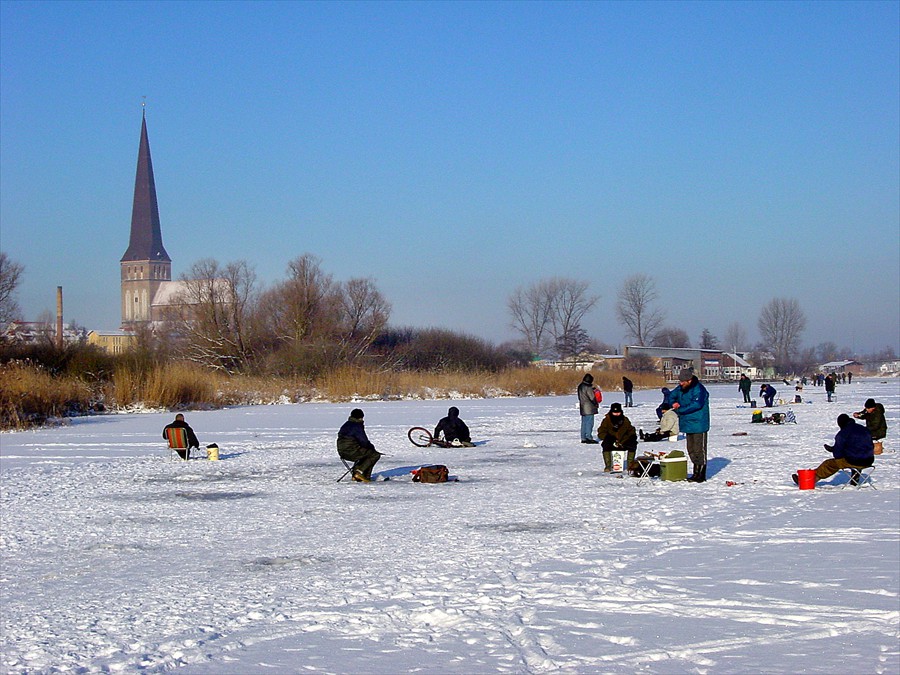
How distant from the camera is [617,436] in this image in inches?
634

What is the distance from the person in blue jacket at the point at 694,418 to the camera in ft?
49.3

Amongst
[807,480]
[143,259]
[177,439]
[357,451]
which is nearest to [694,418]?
[807,480]

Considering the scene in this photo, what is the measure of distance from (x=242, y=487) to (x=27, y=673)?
9.09 meters

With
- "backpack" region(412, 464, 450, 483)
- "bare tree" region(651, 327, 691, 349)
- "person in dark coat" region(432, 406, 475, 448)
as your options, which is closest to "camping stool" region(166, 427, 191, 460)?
"person in dark coat" region(432, 406, 475, 448)

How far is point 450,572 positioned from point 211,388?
35.7 metres

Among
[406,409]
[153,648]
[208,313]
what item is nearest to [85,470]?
[153,648]

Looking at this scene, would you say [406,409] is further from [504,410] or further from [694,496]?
[694,496]

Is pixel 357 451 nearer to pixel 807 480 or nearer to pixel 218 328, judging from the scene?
pixel 807 480

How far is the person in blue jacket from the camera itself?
1504 centimetres

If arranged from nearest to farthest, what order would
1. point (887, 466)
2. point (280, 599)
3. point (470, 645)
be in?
point (470, 645)
point (280, 599)
point (887, 466)

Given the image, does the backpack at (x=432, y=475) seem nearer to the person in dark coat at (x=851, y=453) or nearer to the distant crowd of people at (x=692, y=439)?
the distant crowd of people at (x=692, y=439)

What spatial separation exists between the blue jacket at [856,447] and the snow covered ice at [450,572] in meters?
0.45

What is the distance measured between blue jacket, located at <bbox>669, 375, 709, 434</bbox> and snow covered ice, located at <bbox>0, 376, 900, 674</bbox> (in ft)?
3.22

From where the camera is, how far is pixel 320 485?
15.2 meters
